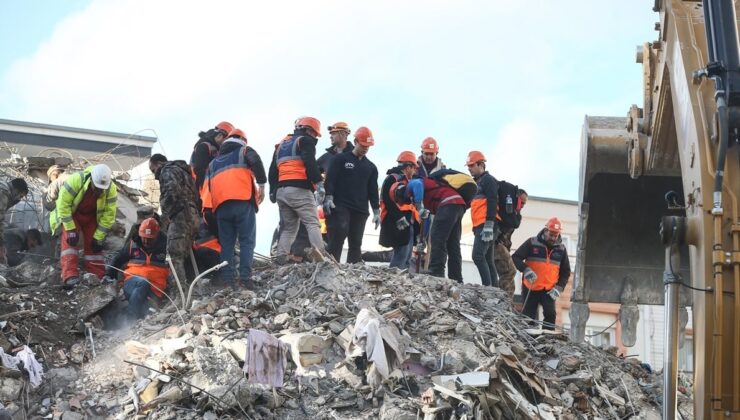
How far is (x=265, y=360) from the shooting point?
7.87m

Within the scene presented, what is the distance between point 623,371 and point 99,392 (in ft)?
15.5

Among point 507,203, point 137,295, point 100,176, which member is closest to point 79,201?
point 100,176

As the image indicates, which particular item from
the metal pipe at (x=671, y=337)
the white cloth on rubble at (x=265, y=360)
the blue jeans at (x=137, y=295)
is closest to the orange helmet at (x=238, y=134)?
the blue jeans at (x=137, y=295)

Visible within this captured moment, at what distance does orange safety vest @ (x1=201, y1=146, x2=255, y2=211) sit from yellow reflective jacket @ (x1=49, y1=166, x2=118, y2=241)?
1231 mm

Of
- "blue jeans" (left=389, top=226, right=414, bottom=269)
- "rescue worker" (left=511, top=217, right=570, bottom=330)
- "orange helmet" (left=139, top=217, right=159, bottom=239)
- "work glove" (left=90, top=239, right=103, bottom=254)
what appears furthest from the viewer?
"rescue worker" (left=511, top=217, right=570, bottom=330)

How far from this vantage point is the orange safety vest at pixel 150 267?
10414mm

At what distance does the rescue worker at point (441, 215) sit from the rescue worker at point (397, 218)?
228mm

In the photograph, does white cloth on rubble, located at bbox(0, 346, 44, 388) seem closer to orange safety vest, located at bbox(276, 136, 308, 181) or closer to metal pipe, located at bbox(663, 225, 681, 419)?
orange safety vest, located at bbox(276, 136, 308, 181)

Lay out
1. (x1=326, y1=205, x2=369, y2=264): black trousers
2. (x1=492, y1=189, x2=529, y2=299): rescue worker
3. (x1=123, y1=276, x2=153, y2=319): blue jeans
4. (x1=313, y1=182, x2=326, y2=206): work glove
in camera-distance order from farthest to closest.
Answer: (x1=492, y1=189, x2=529, y2=299): rescue worker
(x1=326, y1=205, x2=369, y2=264): black trousers
(x1=313, y1=182, x2=326, y2=206): work glove
(x1=123, y1=276, x2=153, y2=319): blue jeans

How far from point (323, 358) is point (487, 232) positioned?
3.55 m

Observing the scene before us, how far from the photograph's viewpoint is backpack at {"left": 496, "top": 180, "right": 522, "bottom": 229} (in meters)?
11.9

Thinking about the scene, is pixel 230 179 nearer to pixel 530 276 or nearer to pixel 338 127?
pixel 338 127

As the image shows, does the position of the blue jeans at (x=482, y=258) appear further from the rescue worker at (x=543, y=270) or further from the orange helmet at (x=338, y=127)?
the orange helmet at (x=338, y=127)

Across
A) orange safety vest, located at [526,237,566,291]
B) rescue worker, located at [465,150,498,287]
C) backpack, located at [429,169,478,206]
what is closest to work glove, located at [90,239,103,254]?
backpack, located at [429,169,478,206]
